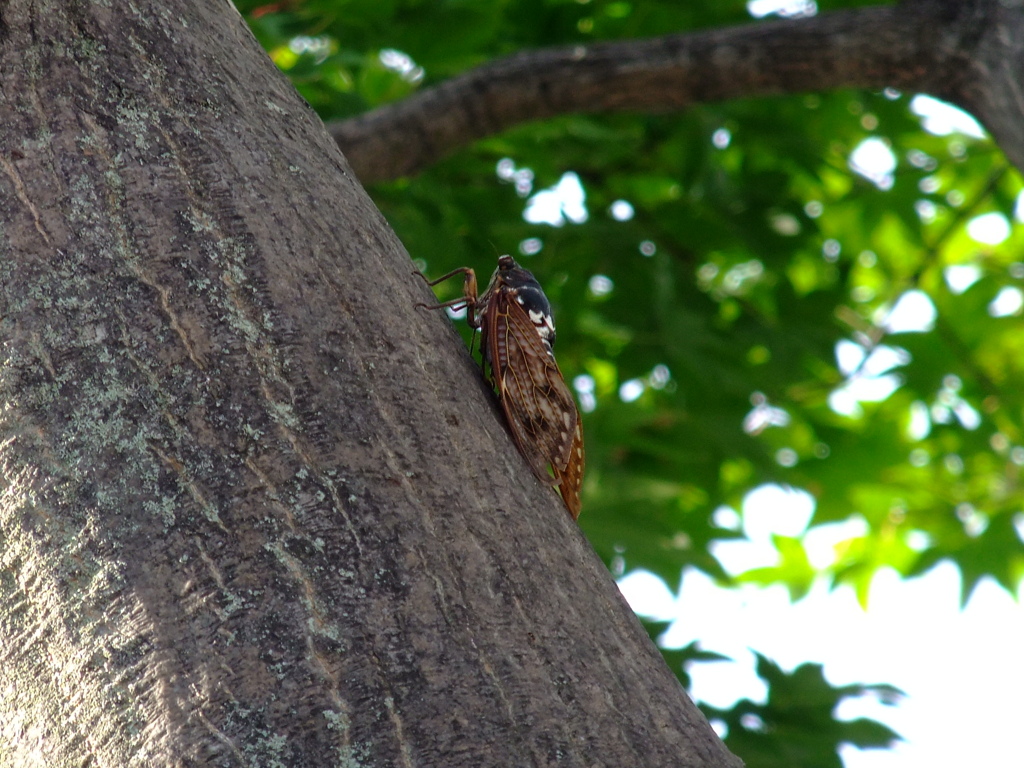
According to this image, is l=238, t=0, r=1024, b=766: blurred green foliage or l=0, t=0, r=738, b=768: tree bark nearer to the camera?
l=0, t=0, r=738, b=768: tree bark

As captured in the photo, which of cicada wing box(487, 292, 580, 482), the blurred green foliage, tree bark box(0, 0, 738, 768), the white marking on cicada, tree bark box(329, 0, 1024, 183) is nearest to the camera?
tree bark box(0, 0, 738, 768)

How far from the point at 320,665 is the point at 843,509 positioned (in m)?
2.68

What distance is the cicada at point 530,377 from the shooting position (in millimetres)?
981

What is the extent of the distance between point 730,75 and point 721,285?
1275 mm

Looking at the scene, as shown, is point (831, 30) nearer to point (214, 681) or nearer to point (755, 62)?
point (755, 62)

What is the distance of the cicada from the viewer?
3.22ft

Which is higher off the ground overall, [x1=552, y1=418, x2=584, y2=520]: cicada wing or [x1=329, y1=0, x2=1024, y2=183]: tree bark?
[x1=329, y1=0, x2=1024, y2=183]: tree bark

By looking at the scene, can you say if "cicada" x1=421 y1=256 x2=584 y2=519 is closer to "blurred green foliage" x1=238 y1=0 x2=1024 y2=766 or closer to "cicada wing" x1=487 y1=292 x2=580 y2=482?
"cicada wing" x1=487 y1=292 x2=580 y2=482

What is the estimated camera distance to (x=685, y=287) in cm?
263

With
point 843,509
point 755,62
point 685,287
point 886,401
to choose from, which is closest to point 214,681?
point 755,62

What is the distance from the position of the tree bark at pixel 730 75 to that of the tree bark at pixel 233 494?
1147 millimetres

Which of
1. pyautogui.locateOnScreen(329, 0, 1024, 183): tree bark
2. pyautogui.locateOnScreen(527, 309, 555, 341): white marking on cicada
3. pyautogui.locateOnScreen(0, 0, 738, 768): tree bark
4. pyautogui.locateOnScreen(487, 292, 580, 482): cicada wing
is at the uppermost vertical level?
pyautogui.locateOnScreen(329, 0, 1024, 183): tree bark

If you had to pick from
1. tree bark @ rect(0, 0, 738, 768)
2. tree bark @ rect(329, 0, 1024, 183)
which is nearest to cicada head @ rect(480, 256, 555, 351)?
tree bark @ rect(0, 0, 738, 768)

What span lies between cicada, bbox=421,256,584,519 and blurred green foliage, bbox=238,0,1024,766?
3.30 feet
